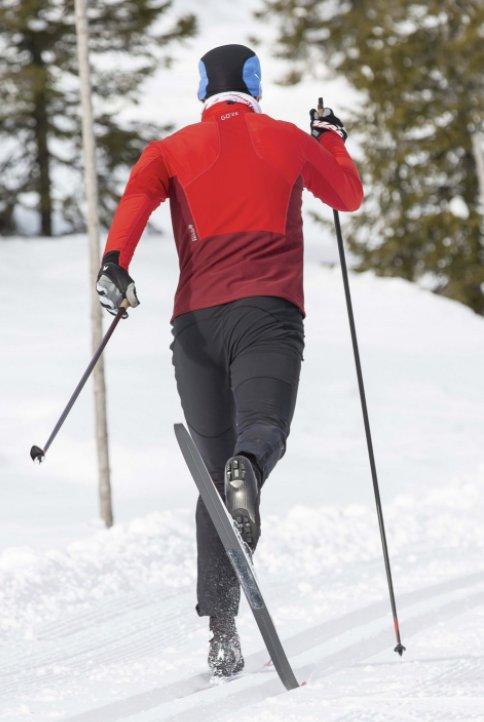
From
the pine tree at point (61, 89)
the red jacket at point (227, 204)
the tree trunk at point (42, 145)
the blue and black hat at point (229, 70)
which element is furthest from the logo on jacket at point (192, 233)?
the tree trunk at point (42, 145)

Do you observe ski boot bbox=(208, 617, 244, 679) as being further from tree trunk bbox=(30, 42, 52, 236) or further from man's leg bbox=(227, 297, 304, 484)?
tree trunk bbox=(30, 42, 52, 236)

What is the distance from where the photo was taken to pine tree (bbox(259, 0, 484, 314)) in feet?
69.4

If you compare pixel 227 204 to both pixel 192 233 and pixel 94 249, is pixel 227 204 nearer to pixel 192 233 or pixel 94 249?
pixel 192 233

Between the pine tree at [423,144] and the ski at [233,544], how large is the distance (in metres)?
18.4

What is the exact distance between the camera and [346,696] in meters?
3.14

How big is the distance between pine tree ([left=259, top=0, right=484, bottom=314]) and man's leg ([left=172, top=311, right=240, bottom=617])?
18.0 m

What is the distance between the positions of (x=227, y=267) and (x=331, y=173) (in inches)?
22.5

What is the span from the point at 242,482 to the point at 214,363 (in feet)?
1.90

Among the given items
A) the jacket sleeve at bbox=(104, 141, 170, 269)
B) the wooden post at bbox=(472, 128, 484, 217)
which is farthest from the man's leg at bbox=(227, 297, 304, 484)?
the wooden post at bbox=(472, 128, 484, 217)

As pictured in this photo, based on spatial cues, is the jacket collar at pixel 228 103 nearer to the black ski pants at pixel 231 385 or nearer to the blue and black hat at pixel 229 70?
the blue and black hat at pixel 229 70

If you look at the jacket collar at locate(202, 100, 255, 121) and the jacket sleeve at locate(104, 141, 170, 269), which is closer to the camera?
the jacket sleeve at locate(104, 141, 170, 269)

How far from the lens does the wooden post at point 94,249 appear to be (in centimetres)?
756

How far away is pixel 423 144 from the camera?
2119 cm

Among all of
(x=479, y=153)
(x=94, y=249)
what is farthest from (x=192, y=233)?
(x=479, y=153)
